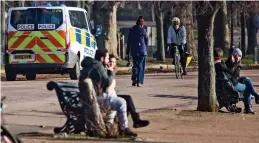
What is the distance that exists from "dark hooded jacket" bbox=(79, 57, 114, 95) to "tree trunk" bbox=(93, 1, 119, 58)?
22.5m

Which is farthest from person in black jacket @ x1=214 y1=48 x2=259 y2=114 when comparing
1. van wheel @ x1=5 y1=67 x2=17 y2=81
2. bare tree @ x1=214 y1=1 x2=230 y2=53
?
bare tree @ x1=214 y1=1 x2=230 y2=53

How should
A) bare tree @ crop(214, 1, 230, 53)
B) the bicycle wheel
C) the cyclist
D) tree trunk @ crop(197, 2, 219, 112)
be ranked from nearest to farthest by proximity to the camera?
the bicycle wheel, tree trunk @ crop(197, 2, 219, 112), the cyclist, bare tree @ crop(214, 1, 230, 53)

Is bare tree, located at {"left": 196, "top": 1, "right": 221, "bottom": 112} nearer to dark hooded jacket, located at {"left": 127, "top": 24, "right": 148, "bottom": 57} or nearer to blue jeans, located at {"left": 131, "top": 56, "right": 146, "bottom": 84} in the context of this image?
blue jeans, located at {"left": 131, "top": 56, "right": 146, "bottom": 84}

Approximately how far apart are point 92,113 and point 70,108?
1.03 feet

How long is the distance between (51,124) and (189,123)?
2.42 m

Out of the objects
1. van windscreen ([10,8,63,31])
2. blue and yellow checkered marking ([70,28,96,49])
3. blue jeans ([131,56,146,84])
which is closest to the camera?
blue jeans ([131,56,146,84])

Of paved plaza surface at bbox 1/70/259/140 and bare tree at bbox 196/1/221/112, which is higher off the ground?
bare tree at bbox 196/1/221/112

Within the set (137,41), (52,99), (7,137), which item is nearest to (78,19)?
(137,41)

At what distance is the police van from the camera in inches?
888

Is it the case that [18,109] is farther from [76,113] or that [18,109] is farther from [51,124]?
[76,113]

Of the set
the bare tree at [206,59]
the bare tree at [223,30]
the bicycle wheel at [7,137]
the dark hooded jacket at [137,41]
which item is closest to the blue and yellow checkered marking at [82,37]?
the dark hooded jacket at [137,41]

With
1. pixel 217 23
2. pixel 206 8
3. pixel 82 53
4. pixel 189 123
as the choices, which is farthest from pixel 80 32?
pixel 217 23

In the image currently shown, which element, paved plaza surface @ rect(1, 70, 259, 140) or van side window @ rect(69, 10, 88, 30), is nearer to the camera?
paved plaza surface @ rect(1, 70, 259, 140)

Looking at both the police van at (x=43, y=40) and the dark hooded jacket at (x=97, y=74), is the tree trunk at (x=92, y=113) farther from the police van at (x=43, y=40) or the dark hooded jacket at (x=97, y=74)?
the police van at (x=43, y=40)
